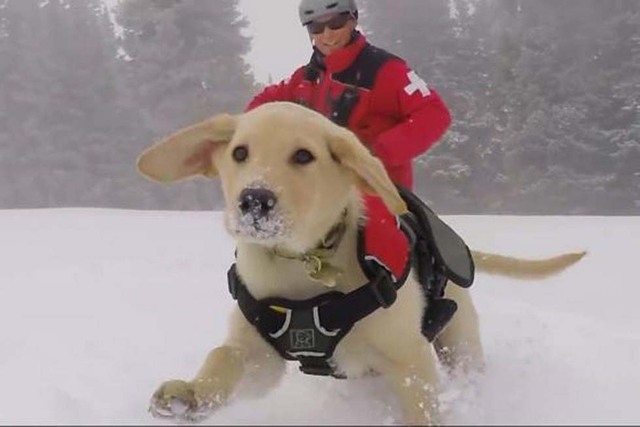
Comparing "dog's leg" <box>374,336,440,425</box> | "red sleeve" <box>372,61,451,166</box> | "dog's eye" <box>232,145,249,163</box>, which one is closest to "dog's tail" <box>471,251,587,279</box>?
"red sleeve" <box>372,61,451,166</box>

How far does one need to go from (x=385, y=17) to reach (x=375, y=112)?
90.4 feet

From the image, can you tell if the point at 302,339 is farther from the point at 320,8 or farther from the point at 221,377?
the point at 320,8

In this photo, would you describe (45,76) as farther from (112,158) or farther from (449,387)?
(449,387)

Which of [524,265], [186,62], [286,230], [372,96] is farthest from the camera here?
[186,62]

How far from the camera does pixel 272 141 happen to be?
9.80 ft

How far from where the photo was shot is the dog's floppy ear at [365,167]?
2877 millimetres

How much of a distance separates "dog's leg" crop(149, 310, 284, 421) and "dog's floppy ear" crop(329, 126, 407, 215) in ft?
2.47

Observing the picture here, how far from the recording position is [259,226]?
2.78m

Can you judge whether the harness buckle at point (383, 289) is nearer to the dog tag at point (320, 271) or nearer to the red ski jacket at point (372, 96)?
the dog tag at point (320, 271)

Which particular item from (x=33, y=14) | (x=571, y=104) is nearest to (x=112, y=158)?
(x=33, y=14)

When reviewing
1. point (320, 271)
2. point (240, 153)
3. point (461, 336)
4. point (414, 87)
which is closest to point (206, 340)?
point (461, 336)

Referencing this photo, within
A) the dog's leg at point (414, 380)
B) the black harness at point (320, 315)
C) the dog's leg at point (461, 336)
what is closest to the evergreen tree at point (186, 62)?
the dog's leg at point (461, 336)

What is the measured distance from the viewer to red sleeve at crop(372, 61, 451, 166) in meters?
3.88

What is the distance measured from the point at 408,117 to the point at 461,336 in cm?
108
